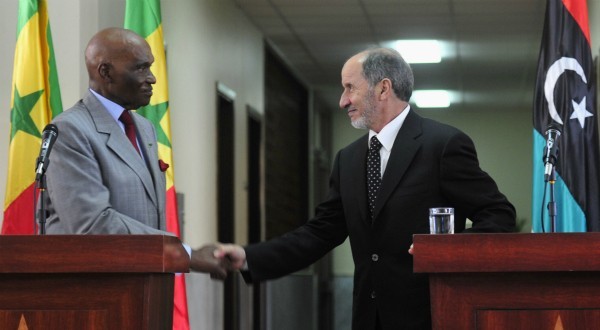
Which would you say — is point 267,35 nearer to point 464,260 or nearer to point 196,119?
point 196,119

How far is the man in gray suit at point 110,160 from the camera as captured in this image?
3.03 meters

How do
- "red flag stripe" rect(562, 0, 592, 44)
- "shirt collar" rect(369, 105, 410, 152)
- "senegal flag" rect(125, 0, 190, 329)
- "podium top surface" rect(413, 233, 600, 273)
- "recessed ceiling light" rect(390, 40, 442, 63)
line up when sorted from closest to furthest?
"podium top surface" rect(413, 233, 600, 273) < "shirt collar" rect(369, 105, 410, 152) < "senegal flag" rect(125, 0, 190, 329) < "red flag stripe" rect(562, 0, 592, 44) < "recessed ceiling light" rect(390, 40, 442, 63)

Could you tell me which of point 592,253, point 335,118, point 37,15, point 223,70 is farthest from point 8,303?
point 335,118

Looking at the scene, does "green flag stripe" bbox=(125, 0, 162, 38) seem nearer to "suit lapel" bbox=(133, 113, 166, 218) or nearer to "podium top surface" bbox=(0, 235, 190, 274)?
"suit lapel" bbox=(133, 113, 166, 218)

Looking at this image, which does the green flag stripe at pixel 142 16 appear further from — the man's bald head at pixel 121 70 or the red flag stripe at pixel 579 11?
the red flag stripe at pixel 579 11

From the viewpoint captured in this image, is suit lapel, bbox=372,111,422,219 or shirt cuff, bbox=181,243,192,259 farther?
suit lapel, bbox=372,111,422,219

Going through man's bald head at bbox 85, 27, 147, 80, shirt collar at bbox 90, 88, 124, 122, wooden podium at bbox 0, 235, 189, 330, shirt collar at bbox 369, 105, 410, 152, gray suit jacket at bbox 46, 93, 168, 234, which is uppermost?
man's bald head at bbox 85, 27, 147, 80

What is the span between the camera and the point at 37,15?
4.82m

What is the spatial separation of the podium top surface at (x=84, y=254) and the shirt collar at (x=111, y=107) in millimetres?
727

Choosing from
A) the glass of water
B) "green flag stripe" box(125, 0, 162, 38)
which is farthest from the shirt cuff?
"green flag stripe" box(125, 0, 162, 38)

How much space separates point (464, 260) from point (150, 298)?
0.78m

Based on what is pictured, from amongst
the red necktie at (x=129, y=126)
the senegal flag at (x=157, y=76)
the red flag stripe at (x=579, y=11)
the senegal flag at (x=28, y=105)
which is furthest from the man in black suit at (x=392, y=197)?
the red flag stripe at (x=579, y=11)

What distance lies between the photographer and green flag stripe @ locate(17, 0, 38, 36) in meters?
4.80

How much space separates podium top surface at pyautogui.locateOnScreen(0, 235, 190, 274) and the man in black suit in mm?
745
